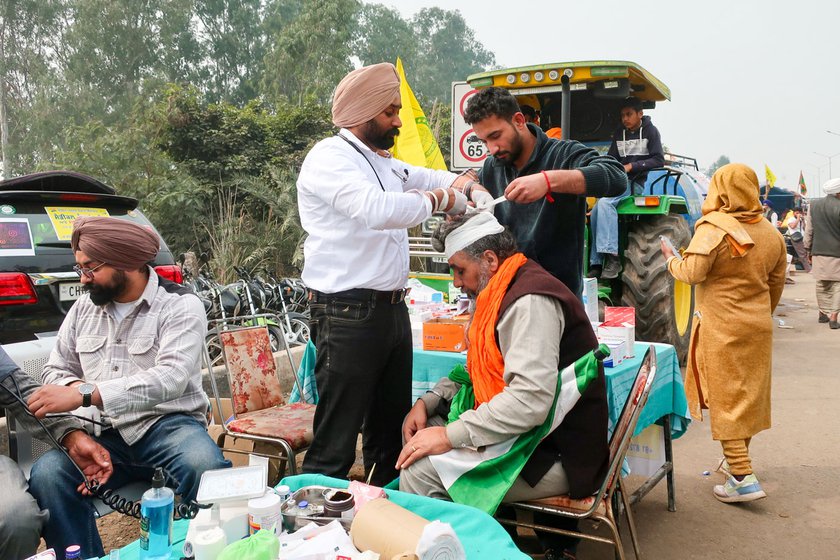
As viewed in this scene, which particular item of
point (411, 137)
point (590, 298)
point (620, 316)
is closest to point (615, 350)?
point (620, 316)

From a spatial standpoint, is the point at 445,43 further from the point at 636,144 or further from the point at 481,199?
the point at 481,199

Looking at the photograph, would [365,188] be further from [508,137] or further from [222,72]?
[222,72]

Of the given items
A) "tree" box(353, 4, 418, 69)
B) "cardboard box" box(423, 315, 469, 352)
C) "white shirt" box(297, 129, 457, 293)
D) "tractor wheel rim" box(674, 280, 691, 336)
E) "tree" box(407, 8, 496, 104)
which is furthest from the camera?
"tree" box(407, 8, 496, 104)

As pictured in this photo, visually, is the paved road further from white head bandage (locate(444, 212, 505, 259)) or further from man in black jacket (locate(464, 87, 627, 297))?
white head bandage (locate(444, 212, 505, 259))

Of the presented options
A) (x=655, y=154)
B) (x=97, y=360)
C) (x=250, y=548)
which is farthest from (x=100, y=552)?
(x=655, y=154)

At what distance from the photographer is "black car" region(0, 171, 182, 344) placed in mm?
3488

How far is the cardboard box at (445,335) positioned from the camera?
10.8 feet

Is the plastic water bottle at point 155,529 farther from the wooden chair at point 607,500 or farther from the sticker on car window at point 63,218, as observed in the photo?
the sticker on car window at point 63,218

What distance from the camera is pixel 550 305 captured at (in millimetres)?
2279

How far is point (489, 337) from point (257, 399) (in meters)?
1.84

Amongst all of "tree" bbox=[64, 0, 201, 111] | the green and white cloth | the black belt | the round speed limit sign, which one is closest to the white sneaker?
the green and white cloth

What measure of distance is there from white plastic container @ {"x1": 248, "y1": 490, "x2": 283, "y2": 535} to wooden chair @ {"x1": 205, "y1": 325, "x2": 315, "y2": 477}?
148cm

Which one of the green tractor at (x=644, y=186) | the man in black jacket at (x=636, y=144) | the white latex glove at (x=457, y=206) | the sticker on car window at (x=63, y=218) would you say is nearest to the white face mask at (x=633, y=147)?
the man in black jacket at (x=636, y=144)

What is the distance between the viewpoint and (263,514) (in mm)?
1713
